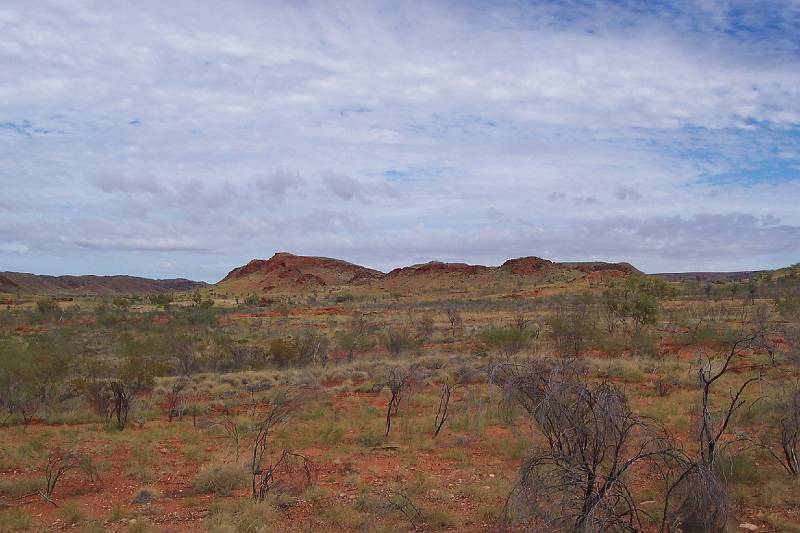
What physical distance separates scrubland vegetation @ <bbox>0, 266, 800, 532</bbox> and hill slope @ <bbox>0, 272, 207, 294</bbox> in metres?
112

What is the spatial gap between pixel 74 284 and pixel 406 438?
168 meters

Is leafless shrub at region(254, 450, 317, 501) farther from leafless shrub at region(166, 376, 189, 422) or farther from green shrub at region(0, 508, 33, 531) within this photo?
leafless shrub at region(166, 376, 189, 422)

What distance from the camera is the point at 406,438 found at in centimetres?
1298

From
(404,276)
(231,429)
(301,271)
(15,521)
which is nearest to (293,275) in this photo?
(301,271)

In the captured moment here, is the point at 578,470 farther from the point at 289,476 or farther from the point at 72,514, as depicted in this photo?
the point at 72,514

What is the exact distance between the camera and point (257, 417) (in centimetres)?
1501

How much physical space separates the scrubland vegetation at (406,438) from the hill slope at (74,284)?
112 meters

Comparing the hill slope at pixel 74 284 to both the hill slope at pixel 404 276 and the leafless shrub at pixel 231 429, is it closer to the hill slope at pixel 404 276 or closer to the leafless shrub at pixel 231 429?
the hill slope at pixel 404 276

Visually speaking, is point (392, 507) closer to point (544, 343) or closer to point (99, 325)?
point (544, 343)

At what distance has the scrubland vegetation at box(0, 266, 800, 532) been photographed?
23.7 ft

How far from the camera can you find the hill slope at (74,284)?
126694 millimetres

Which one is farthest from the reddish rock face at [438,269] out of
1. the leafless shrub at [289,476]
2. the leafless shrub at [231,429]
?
the leafless shrub at [289,476]

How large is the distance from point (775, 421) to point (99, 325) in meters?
37.1

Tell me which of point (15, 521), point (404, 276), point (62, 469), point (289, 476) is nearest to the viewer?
point (15, 521)
